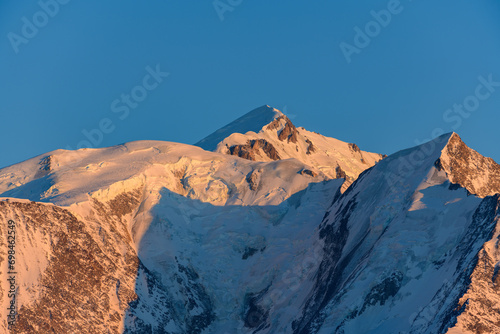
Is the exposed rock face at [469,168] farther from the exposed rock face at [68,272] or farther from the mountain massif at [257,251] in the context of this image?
the exposed rock face at [68,272]

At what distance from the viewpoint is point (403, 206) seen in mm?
159375

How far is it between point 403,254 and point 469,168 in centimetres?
3125

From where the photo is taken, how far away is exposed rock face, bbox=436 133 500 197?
166 m

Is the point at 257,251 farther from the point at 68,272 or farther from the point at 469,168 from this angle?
the point at 469,168

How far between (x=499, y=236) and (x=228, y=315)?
5048 centimetres

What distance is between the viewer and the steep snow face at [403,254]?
132375mm

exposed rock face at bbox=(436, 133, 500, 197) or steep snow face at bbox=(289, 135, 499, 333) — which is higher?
exposed rock face at bbox=(436, 133, 500, 197)

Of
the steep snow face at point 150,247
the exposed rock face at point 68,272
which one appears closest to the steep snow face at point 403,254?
the steep snow face at point 150,247

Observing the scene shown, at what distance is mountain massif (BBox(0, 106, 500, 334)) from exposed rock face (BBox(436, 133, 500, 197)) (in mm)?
301

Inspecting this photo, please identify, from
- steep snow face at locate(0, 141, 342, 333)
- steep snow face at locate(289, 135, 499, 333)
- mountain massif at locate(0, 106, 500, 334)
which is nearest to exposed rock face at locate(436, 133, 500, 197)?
mountain massif at locate(0, 106, 500, 334)

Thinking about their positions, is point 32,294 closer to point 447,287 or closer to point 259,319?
point 259,319

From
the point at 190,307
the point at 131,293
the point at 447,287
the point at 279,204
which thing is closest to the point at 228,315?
the point at 190,307

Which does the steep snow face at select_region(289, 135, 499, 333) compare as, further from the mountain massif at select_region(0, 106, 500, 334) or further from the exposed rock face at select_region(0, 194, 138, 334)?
the exposed rock face at select_region(0, 194, 138, 334)

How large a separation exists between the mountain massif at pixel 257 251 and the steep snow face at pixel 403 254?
27cm
